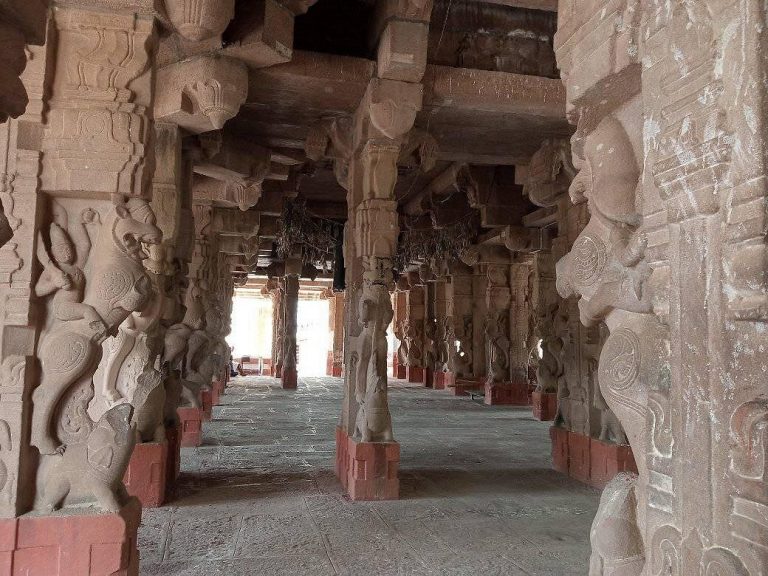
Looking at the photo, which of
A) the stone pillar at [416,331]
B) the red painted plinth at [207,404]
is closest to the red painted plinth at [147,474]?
the red painted plinth at [207,404]

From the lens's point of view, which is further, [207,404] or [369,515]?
[207,404]

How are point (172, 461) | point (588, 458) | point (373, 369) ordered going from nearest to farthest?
point (373, 369), point (172, 461), point (588, 458)

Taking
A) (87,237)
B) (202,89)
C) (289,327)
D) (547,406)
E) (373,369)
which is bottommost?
(547,406)

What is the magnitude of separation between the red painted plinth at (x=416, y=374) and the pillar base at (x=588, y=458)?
13.1m

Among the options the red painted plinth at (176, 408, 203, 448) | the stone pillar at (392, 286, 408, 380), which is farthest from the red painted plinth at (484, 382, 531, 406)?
the red painted plinth at (176, 408, 203, 448)

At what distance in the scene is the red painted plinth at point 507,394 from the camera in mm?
14461

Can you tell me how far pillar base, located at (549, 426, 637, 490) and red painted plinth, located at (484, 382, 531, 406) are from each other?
686cm

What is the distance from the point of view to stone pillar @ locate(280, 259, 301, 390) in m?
17.4

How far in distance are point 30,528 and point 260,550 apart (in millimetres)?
1624

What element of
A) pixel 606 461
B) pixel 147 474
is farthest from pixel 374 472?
pixel 606 461

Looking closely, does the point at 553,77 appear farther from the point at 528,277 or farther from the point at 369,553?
the point at 528,277

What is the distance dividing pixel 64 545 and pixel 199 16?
Answer: 3.59 meters

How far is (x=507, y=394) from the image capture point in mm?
14516

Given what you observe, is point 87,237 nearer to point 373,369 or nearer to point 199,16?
point 199,16
